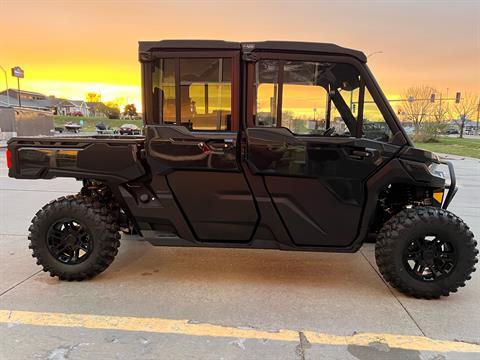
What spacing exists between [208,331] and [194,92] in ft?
6.49

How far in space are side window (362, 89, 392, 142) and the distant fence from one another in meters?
24.6

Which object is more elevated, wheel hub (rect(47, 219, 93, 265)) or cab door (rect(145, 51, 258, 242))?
cab door (rect(145, 51, 258, 242))

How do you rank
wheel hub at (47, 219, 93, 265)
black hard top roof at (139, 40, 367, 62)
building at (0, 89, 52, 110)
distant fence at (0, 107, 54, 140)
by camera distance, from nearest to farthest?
black hard top roof at (139, 40, 367, 62)
wheel hub at (47, 219, 93, 265)
distant fence at (0, 107, 54, 140)
building at (0, 89, 52, 110)

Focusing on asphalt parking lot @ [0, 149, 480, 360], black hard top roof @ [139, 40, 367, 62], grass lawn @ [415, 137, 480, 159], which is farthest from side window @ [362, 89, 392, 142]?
grass lawn @ [415, 137, 480, 159]

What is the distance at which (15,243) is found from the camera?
4730mm

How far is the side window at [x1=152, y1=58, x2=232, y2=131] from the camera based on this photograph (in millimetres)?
3350

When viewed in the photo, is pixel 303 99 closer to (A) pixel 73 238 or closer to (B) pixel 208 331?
(B) pixel 208 331

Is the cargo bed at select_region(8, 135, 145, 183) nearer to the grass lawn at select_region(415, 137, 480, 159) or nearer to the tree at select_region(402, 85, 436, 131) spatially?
the grass lawn at select_region(415, 137, 480, 159)

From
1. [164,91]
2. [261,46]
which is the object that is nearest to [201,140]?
[164,91]

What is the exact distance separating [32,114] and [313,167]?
25.3m

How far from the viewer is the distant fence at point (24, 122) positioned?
23453mm

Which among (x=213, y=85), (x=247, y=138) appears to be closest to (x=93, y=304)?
(x=247, y=138)

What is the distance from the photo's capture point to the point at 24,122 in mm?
23719

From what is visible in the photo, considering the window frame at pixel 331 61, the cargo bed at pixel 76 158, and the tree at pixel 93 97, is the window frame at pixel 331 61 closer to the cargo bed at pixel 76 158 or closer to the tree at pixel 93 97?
the cargo bed at pixel 76 158
